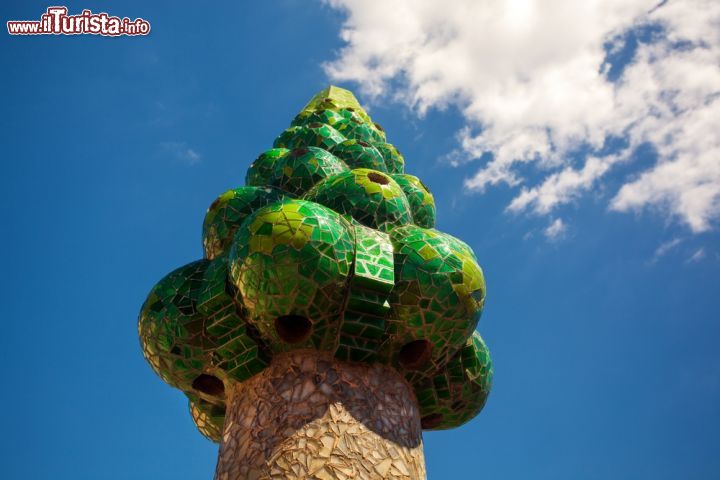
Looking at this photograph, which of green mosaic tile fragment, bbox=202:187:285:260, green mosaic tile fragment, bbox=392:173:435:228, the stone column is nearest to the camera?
the stone column

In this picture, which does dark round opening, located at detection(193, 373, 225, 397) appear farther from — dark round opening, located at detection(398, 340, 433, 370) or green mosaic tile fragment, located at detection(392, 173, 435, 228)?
green mosaic tile fragment, located at detection(392, 173, 435, 228)

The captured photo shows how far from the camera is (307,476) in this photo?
6.28 metres

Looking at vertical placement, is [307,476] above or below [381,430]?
below

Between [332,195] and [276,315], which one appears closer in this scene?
[276,315]

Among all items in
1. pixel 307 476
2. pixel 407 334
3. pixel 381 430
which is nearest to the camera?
pixel 307 476

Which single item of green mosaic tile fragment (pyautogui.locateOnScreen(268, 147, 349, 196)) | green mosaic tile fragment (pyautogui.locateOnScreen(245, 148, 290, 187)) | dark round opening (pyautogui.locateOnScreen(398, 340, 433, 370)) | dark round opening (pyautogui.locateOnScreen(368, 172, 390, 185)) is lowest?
dark round opening (pyautogui.locateOnScreen(398, 340, 433, 370))

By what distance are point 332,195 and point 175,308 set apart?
2210 millimetres

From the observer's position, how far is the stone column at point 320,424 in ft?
21.1

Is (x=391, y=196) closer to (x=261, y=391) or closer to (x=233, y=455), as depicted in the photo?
(x=261, y=391)

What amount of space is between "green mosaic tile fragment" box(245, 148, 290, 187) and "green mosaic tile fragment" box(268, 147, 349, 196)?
0.36 metres

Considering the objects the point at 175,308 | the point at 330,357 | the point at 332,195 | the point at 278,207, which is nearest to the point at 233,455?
the point at 330,357

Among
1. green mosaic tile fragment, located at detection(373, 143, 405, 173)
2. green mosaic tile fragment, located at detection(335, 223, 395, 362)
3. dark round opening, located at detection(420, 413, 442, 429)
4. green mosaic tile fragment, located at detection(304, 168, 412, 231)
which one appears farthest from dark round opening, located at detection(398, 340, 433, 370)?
green mosaic tile fragment, located at detection(373, 143, 405, 173)

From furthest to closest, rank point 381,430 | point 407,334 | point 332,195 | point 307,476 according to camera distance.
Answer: point 332,195
point 407,334
point 381,430
point 307,476

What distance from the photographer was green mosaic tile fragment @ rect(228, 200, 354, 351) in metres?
6.96
